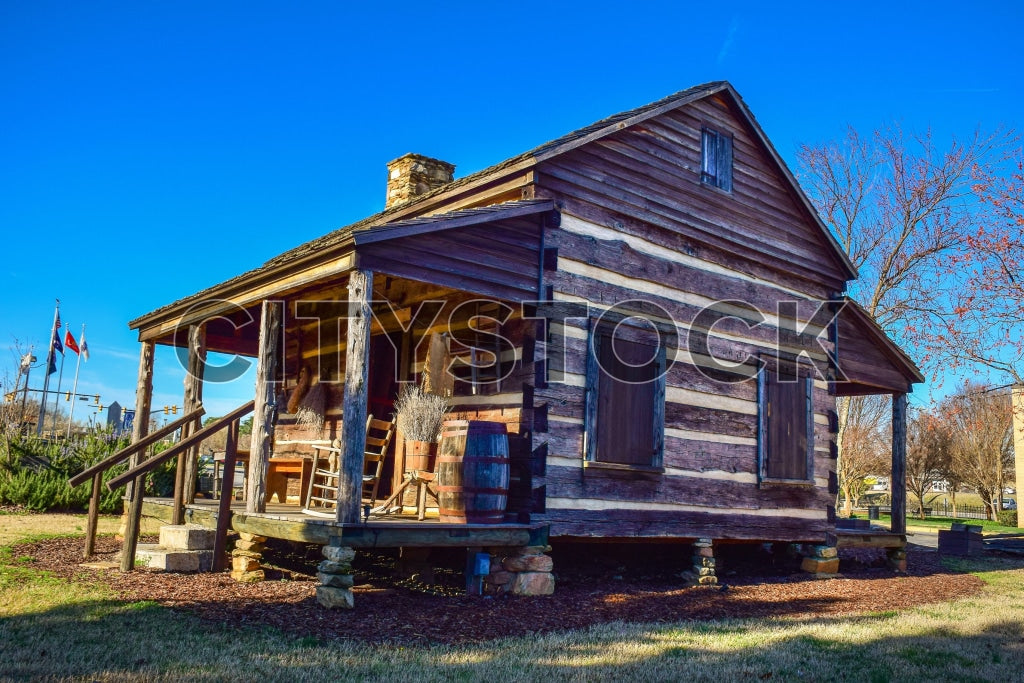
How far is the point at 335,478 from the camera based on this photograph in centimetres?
1006

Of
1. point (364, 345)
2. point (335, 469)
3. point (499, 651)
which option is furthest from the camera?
point (335, 469)

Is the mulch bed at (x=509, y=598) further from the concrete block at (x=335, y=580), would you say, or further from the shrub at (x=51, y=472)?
the shrub at (x=51, y=472)

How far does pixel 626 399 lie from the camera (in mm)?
9914

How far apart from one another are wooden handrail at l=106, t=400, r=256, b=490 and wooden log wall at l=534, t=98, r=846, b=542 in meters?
3.18

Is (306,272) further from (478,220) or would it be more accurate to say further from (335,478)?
(335,478)

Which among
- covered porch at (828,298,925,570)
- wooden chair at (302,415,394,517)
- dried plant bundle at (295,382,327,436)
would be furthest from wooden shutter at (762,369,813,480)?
dried plant bundle at (295,382,327,436)

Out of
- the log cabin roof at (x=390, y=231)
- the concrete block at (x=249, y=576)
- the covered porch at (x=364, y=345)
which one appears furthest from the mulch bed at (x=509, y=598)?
the log cabin roof at (x=390, y=231)

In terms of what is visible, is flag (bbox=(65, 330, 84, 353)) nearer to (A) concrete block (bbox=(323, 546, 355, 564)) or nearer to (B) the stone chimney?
(B) the stone chimney

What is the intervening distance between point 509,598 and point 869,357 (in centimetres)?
775

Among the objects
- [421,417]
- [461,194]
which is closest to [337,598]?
[421,417]

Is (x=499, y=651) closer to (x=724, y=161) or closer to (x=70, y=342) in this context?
(x=724, y=161)

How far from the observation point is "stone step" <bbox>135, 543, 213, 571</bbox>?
8.80 m

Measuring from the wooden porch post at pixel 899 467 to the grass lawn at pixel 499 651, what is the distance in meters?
5.46

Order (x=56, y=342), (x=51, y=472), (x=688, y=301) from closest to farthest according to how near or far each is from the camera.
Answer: (x=688, y=301) → (x=51, y=472) → (x=56, y=342)
